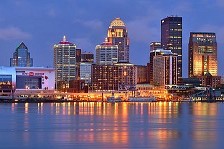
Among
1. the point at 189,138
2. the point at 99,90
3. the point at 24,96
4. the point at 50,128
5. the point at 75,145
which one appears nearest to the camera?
the point at 75,145

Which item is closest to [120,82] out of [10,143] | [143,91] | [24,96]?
[143,91]

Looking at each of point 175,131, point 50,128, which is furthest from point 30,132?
point 175,131

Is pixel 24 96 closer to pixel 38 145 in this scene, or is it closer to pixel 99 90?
pixel 99 90

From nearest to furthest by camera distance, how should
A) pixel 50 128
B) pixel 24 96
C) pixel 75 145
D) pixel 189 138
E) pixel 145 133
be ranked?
pixel 75 145, pixel 189 138, pixel 145 133, pixel 50 128, pixel 24 96

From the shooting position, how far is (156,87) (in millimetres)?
199375

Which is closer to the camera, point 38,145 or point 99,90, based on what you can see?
point 38,145

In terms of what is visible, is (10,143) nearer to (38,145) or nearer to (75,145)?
(38,145)

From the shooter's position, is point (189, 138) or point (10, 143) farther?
point (189, 138)

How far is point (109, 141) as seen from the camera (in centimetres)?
3825

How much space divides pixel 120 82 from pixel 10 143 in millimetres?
160842

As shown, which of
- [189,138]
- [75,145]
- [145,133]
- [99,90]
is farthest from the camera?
[99,90]

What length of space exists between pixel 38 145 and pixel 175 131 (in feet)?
44.9

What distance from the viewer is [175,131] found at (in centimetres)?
4694

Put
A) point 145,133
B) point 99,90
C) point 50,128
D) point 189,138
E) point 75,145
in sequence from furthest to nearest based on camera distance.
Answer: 1. point 99,90
2. point 50,128
3. point 145,133
4. point 189,138
5. point 75,145
